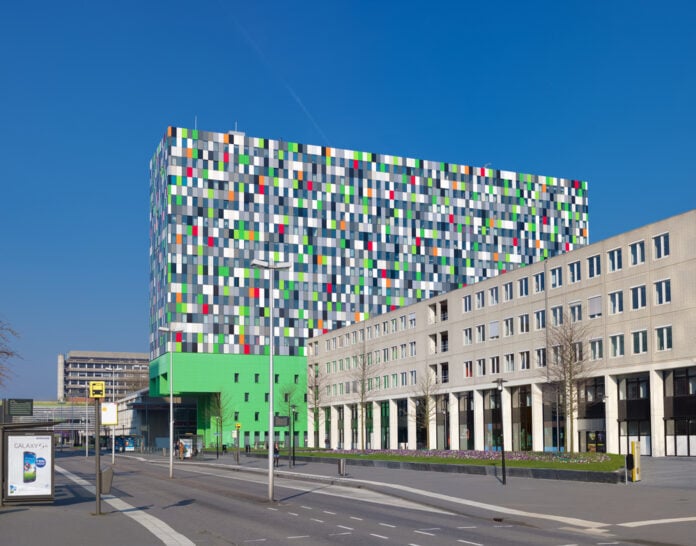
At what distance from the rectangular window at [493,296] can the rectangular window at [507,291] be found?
160 cm

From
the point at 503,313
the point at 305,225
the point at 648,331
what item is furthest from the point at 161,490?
the point at 305,225

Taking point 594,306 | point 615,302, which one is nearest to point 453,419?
point 594,306

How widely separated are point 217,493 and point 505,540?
66.9 feet

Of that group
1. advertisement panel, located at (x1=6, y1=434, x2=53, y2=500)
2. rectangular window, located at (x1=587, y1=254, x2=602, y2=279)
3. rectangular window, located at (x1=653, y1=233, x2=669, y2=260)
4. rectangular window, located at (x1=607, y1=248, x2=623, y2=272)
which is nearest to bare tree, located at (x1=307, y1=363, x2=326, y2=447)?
rectangular window, located at (x1=587, y1=254, x2=602, y2=279)

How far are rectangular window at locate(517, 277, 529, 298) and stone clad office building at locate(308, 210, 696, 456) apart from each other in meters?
0.17

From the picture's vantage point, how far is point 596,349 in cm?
7344

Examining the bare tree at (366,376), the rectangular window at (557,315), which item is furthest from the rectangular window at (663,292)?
the bare tree at (366,376)

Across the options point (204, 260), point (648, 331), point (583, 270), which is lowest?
point (648, 331)

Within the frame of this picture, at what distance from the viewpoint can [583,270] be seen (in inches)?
2977

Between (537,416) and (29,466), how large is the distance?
58.5 m

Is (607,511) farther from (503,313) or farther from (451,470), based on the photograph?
(503,313)

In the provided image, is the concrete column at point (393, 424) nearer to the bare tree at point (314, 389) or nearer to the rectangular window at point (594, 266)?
the bare tree at point (314, 389)

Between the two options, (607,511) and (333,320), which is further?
(333,320)

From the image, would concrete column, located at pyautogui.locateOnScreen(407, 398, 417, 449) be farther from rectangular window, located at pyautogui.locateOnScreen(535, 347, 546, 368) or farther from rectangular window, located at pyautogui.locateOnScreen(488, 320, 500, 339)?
rectangular window, located at pyautogui.locateOnScreen(535, 347, 546, 368)
